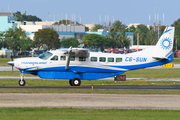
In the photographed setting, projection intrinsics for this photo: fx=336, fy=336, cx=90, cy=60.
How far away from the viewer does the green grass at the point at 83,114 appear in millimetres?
14648

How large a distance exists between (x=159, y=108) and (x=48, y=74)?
13070 mm

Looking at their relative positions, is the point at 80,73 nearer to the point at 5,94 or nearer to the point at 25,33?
the point at 5,94

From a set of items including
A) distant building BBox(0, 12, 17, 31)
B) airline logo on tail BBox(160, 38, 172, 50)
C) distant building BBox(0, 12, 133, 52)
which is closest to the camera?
airline logo on tail BBox(160, 38, 172, 50)

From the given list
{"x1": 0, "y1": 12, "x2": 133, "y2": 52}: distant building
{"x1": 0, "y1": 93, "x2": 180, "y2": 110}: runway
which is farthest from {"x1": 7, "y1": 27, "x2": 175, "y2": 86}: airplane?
{"x1": 0, "y1": 12, "x2": 133, "y2": 52}: distant building

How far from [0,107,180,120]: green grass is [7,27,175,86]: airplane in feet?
37.4

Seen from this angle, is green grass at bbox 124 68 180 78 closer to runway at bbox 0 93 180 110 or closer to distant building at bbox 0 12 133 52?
runway at bbox 0 93 180 110

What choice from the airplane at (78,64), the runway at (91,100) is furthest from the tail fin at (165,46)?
the runway at (91,100)

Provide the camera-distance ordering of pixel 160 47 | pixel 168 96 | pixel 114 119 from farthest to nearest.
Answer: pixel 160 47 < pixel 168 96 < pixel 114 119

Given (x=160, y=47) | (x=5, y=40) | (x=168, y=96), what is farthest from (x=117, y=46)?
(x=168, y=96)

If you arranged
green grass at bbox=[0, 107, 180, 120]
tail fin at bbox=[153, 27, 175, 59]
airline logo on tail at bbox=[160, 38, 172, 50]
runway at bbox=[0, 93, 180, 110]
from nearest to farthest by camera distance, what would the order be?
green grass at bbox=[0, 107, 180, 120] < runway at bbox=[0, 93, 180, 110] < tail fin at bbox=[153, 27, 175, 59] < airline logo on tail at bbox=[160, 38, 172, 50]

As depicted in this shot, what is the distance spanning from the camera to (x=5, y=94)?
22.0 meters

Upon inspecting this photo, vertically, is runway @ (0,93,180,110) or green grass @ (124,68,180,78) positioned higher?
runway @ (0,93,180,110)

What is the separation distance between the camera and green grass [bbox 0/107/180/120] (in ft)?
48.1

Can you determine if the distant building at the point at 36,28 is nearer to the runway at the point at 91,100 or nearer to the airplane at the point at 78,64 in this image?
the airplane at the point at 78,64
